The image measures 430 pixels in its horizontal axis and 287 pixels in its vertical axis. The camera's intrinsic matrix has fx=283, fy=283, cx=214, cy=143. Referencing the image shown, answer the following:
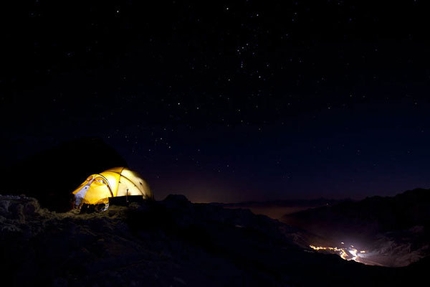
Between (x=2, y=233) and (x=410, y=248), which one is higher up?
(x=2, y=233)

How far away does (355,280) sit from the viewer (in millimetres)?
9688

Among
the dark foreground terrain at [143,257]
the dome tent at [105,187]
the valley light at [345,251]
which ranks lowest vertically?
the valley light at [345,251]

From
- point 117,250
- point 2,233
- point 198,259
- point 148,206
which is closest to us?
point 2,233

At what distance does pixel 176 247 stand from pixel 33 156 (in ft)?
63.1

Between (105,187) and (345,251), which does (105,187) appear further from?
(345,251)

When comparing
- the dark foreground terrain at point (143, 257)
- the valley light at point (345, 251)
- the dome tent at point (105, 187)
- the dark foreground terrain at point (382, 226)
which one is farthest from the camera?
the dark foreground terrain at point (382, 226)

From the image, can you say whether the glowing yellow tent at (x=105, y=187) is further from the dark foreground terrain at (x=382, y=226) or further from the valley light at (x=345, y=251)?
the dark foreground terrain at (x=382, y=226)

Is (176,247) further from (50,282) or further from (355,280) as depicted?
(355,280)

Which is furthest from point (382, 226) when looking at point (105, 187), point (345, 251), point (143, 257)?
point (143, 257)

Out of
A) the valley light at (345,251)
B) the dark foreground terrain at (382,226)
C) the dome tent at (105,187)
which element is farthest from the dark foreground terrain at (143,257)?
the dark foreground terrain at (382,226)

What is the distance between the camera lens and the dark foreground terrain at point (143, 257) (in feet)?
19.4

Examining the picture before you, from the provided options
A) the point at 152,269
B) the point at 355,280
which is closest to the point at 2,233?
the point at 152,269

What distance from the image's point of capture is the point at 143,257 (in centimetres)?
715

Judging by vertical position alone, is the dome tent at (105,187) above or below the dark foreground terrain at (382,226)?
above
